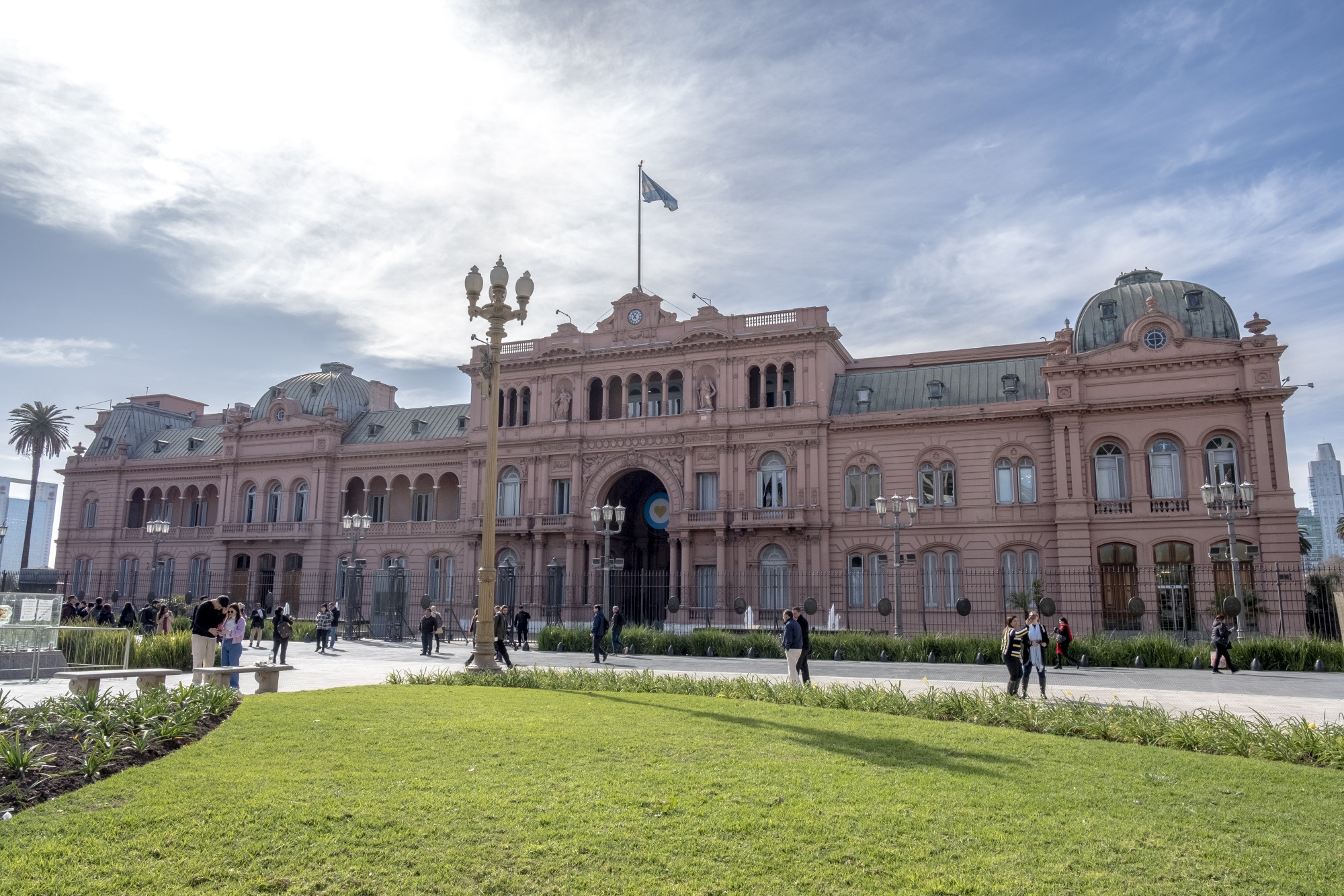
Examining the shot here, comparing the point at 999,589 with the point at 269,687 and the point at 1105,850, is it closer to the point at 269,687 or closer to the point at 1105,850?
the point at 269,687

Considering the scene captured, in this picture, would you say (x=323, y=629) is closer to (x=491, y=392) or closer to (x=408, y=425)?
(x=491, y=392)

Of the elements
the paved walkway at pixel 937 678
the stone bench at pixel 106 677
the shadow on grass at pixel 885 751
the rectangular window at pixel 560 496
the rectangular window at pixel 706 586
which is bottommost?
the paved walkway at pixel 937 678

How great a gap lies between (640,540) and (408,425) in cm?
1735

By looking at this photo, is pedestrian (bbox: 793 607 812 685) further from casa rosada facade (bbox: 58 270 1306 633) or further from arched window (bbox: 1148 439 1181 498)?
arched window (bbox: 1148 439 1181 498)

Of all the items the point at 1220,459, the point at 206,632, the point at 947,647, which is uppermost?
the point at 1220,459

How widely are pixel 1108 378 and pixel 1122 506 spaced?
5.38 metres

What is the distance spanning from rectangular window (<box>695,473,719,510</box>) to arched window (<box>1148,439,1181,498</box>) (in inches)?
744

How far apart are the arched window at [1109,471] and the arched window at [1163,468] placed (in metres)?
1.03

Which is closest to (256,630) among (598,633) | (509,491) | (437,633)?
(437,633)

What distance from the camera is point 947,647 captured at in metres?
28.2

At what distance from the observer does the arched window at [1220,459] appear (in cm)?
3800

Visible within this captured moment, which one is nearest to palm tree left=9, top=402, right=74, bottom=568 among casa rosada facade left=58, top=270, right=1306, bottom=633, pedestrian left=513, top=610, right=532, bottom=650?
casa rosada facade left=58, top=270, right=1306, bottom=633

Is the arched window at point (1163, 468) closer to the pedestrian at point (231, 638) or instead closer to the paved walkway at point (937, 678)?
the paved walkway at point (937, 678)

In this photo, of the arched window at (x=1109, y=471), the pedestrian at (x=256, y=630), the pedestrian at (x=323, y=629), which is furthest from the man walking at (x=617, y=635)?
the arched window at (x=1109, y=471)
